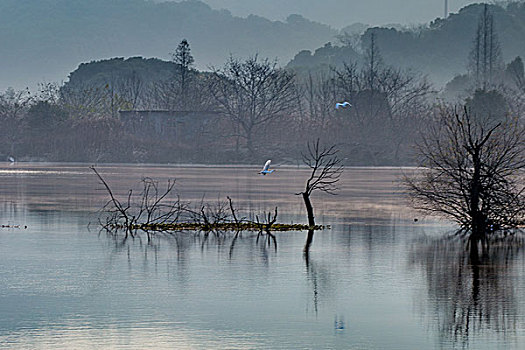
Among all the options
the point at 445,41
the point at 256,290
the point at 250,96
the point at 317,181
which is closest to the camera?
the point at 256,290

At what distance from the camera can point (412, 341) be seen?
36.5 feet

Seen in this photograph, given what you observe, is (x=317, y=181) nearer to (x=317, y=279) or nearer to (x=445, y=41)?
(x=317, y=279)

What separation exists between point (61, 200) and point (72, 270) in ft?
50.0

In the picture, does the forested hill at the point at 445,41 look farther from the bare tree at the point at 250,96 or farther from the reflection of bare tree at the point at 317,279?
the reflection of bare tree at the point at 317,279

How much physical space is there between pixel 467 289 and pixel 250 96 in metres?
71.7

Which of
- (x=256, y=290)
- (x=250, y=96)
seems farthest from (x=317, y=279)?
(x=250, y=96)

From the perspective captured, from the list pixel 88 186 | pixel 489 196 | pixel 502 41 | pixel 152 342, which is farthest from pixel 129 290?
pixel 502 41

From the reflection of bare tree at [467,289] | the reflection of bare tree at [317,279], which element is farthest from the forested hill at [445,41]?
the reflection of bare tree at [317,279]

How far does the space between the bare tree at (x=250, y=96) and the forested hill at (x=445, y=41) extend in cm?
8525

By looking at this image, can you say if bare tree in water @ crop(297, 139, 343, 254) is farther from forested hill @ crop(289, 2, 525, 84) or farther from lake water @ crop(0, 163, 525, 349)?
forested hill @ crop(289, 2, 525, 84)

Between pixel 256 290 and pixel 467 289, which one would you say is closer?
pixel 256 290

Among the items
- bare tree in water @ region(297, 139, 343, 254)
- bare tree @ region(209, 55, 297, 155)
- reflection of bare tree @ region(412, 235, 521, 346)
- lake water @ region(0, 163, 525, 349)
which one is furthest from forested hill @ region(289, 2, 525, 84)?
reflection of bare tree @ region(412, 235, 521, 346)

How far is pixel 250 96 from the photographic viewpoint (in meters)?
85.6

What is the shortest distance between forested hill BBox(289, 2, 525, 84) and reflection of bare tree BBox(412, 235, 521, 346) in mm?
155029
